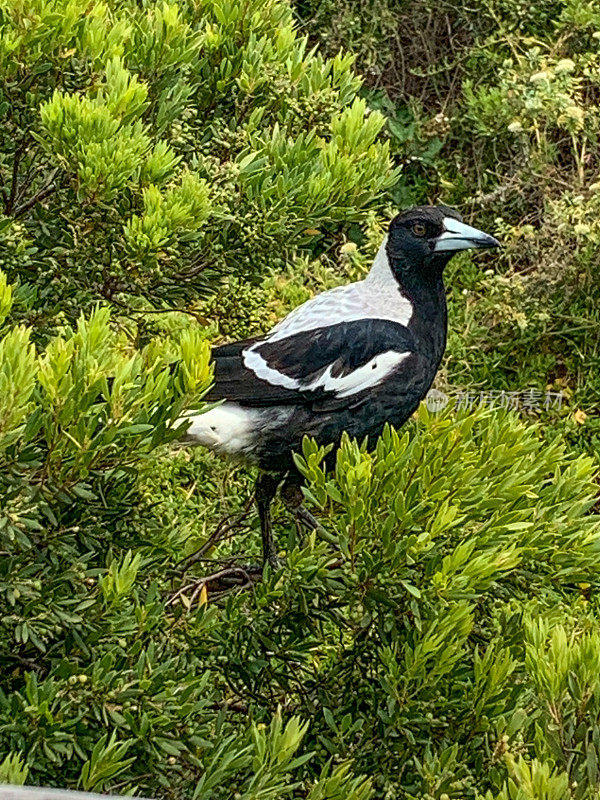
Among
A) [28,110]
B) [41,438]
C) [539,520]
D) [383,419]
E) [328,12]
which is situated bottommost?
[328,12]

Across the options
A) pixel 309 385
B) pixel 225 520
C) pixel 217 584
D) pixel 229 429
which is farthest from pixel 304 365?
pixel 217 584

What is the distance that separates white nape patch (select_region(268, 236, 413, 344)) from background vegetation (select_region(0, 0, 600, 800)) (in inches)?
3.7

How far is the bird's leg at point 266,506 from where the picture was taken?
213 cm

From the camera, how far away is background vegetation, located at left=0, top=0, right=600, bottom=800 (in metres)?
1.34

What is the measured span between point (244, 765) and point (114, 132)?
2.60ft

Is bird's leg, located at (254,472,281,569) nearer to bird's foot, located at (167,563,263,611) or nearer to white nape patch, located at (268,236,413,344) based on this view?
bird's foot, located at (167,563,263,611)

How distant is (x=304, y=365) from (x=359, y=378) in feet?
0.32

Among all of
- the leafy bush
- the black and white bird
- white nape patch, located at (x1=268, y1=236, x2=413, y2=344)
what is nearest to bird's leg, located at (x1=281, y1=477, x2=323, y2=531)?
the black and white bird

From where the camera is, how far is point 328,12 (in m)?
5.46

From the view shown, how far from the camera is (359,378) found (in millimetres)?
2107

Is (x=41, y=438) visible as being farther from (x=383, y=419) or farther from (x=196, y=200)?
(x=383, y=419)

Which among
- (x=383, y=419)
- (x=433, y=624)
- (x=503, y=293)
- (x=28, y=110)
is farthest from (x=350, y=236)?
(x=433, y=624)

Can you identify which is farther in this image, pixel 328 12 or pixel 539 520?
pixel 328 12

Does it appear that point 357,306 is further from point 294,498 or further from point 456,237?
point 294,498
